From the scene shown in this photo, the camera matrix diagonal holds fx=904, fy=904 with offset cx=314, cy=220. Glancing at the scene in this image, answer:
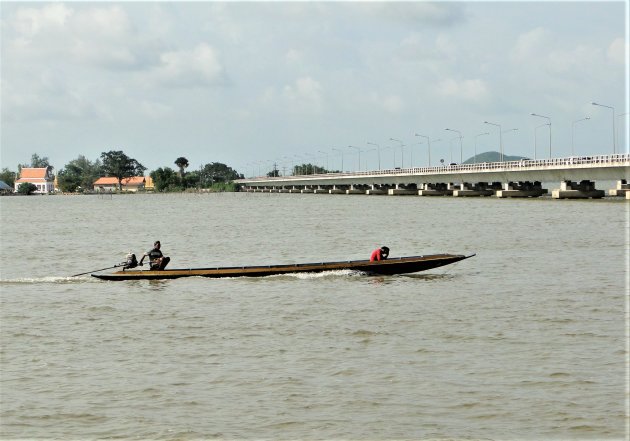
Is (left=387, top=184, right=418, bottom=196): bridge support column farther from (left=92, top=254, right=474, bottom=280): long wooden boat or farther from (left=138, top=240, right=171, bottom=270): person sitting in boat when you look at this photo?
(left=138, top=240, right=171, bottom=270): person sitting in boat

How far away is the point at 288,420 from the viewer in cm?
1557

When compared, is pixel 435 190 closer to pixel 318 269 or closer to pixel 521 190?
pixel 521 190

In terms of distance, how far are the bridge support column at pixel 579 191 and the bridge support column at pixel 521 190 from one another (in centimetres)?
1440

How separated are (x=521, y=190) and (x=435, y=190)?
3176 centimetres

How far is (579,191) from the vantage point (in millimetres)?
117812

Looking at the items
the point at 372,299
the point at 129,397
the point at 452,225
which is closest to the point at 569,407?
the point at 129,397

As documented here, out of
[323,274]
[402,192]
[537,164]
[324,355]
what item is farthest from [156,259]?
[402,192]

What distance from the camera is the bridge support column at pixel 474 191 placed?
Answer: 149m

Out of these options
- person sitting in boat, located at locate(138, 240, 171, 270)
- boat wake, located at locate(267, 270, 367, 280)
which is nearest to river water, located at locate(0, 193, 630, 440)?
boat wake, located at locate(267, 270, 367, 280)

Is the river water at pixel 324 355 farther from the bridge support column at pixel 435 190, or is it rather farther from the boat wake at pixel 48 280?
the bridge support column at pixel 435 190

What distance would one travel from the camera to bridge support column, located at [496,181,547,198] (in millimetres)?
133875

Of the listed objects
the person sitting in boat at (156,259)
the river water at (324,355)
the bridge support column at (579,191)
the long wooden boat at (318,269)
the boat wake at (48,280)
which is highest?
the bridge support column at (579,191)

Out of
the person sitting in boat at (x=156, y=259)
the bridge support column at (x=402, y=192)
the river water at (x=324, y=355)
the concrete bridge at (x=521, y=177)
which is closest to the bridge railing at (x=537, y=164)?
the concrete bridge at (x=521, y=177)

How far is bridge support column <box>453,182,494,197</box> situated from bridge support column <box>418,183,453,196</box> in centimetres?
630
